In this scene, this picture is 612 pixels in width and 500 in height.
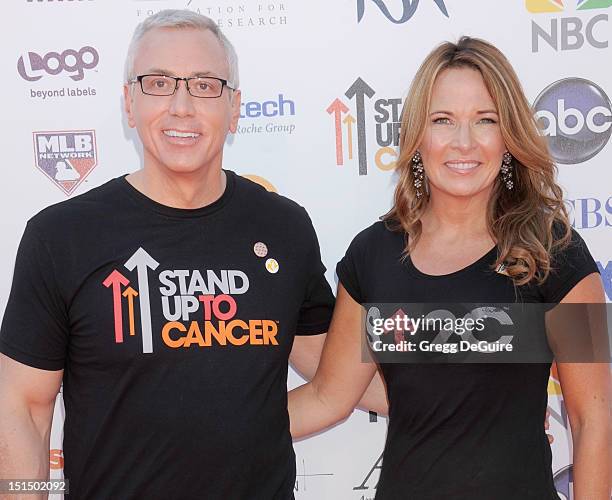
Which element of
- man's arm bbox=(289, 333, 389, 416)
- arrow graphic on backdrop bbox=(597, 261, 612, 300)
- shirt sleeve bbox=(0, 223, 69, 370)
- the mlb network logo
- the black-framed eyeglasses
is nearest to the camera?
shirt sleeve bbox=(0, 223, 69, 370)

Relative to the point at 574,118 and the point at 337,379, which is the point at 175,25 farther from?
the point at 574,118

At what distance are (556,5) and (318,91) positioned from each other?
795mm

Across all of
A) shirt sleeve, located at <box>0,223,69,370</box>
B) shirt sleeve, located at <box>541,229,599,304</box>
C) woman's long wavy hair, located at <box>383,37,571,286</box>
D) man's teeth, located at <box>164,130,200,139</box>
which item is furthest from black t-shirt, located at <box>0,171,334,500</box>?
shirt sleeve, located at <box>541,229,599,304</box>

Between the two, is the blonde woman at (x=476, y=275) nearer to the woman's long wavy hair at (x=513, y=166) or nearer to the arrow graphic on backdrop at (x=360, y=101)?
the woman's long wavy hair at (x=513, y=166)

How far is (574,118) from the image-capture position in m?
2.31

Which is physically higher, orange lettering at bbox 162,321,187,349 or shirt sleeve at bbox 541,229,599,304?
shirt sleeve at bbox 541,229,599,304

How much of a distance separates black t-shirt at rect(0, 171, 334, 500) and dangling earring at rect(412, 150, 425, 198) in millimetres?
503

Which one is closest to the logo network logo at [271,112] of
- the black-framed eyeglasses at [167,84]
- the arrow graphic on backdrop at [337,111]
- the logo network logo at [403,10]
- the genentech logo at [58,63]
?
the arrow graphic on backdrop at [337,111]

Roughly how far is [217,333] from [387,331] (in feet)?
1.38

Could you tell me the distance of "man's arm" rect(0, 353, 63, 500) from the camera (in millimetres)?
1608

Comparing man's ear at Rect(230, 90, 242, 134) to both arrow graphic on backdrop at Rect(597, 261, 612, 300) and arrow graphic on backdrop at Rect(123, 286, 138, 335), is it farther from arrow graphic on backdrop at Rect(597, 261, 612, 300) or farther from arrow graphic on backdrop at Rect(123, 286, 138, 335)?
arrow graphic on backdrop at Rect(597, 261, 612, 300)

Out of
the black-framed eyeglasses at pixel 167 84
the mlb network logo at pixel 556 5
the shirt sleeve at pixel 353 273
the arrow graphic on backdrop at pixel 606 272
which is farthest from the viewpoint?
the arrow graphic on backdrop at pixel 606 272

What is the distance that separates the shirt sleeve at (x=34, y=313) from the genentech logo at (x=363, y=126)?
1067 millimetres

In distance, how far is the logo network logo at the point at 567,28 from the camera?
7.41 ft
